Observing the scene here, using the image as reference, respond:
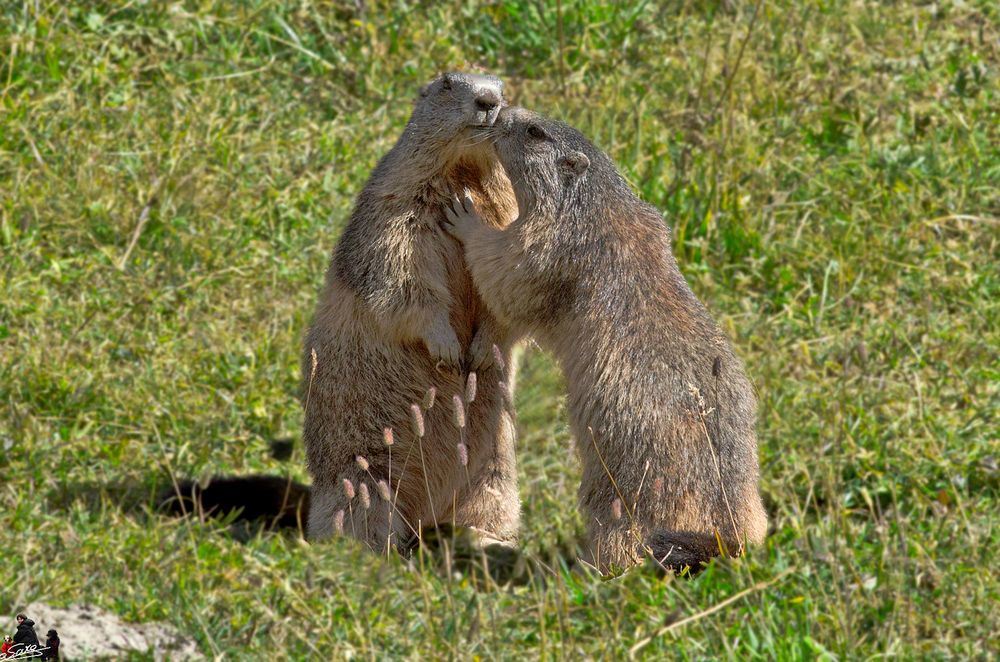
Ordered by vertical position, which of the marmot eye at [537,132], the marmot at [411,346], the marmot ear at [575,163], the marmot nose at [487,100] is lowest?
the marmot at [411,346]

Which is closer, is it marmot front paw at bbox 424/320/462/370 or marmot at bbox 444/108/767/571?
marmot at bbox 444/108/767/571

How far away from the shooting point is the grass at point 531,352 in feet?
16.7

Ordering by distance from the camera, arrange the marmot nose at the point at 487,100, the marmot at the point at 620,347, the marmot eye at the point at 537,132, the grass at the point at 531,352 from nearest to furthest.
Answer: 1. the grass at the point at 531,352
2. the marmot at the point at 620,347
3. the marmot nose at the point at 487,100
4. the marmot eye at the point at 537,132

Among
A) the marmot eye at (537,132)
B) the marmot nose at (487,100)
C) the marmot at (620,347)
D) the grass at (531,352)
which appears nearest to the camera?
the grass at (531,352)

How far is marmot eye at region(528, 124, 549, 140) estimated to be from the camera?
5.76 metres

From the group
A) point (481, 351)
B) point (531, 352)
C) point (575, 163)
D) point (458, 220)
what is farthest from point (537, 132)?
point (531, 352)

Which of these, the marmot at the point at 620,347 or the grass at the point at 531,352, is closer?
the grass at the point at 531,352

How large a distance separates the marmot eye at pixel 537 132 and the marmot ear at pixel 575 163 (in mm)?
125

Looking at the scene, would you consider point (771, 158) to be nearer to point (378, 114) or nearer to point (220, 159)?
point (378, 114)

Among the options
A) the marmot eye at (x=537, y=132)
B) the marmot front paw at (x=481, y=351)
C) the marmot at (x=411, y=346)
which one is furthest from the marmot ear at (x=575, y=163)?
the marmot front paw at (x=481, y=351)

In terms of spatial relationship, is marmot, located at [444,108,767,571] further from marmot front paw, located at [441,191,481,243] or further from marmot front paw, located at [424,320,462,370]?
marmot front paw, located at [424,320,462,370]

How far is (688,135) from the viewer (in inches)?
349

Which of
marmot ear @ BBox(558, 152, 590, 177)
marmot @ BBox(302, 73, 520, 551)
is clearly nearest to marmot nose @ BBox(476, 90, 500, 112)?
marmot @ BBox(302, 73, 520, 551)

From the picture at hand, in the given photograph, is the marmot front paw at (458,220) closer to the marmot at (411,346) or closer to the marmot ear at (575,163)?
the marmot at (411,346)
